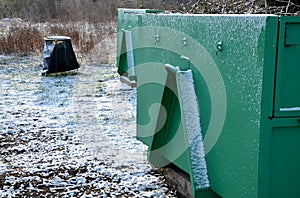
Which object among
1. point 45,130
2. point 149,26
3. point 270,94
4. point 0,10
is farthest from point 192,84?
point 0,10

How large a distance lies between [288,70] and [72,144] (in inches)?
112

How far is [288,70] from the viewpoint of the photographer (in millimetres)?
1528

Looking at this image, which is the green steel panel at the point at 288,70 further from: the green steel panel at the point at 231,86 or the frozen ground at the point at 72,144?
the frozen ground at the point at 72,144

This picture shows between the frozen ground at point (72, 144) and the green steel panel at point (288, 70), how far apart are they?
1499 millimetres

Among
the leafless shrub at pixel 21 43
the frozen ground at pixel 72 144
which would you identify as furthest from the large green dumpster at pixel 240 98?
the leafless shrub at pixel 21 43

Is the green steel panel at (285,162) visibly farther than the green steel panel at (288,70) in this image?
Yes

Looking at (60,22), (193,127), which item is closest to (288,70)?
(193,127)

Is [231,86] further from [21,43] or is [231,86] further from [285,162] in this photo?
[21,43]

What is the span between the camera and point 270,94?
151 centimetres

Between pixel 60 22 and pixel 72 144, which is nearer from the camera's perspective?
pixel 72 144

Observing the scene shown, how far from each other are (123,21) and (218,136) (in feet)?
15.7

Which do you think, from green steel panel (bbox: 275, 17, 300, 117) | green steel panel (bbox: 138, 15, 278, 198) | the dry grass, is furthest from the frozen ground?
the dry grass

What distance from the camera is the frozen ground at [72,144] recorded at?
3.03 meters

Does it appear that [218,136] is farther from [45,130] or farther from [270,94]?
[45,130]
